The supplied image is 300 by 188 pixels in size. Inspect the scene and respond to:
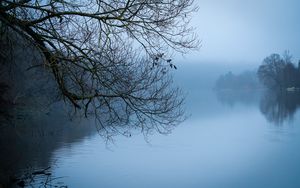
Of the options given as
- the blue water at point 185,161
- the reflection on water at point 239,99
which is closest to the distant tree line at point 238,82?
the reflection on water at point 239,99

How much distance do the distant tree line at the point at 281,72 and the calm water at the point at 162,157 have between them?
55.6 metres

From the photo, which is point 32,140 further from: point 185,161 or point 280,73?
point 280,73

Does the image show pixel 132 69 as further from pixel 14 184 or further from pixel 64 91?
pixel 14 184

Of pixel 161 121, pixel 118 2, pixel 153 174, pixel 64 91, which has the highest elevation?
pixel 118 2

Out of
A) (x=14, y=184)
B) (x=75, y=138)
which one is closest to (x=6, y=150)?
(x=75, y=138)

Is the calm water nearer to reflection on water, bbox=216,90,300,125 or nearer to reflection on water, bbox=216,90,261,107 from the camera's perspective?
reflection on water, bbox=216,90,300,125

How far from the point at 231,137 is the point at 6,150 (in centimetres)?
1434

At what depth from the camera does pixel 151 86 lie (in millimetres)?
6832

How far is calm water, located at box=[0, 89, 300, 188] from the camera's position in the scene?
16.0 m

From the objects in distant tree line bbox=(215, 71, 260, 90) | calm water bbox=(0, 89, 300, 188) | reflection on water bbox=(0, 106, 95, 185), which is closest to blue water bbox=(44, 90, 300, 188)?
calm water bbox=(0, 89, 300, 188)

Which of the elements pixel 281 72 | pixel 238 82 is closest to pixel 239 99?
pixel 281 72

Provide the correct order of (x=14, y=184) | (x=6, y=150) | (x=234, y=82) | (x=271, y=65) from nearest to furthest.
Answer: (x=14, y=184) → (x=6, y=150) → (x=271, y=65) → (x=234, y=82)

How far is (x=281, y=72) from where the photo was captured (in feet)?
274

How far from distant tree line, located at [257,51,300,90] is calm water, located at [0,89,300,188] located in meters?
55.6
